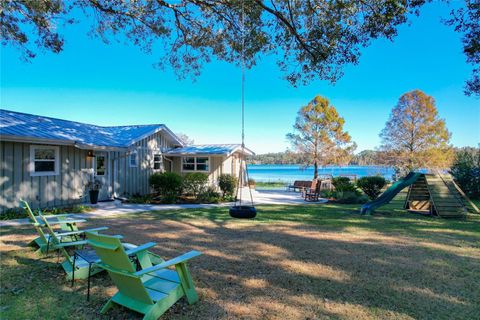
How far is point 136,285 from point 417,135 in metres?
26.6

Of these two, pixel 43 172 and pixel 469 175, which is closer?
pixel 43 172

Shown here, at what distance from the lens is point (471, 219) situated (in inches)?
374

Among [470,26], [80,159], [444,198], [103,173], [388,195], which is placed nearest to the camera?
[470,26]

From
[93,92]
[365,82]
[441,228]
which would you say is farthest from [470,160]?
[93,92]

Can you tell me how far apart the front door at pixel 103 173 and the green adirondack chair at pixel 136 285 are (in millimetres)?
10906

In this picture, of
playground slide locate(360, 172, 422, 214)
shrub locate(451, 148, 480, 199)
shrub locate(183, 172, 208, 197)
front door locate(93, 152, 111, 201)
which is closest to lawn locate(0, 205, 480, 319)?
playground slide locate(360, 172, 422, 214)

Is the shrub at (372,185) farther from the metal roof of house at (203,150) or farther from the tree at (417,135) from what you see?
the tree at (417,135)

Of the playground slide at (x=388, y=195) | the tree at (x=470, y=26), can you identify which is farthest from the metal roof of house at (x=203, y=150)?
the tree at (x=470, y=26)

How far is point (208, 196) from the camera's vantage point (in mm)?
14039

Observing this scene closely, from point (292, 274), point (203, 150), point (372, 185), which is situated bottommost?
point (292, 274)

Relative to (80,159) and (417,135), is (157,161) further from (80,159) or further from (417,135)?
(417,135)

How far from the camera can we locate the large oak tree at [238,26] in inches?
268

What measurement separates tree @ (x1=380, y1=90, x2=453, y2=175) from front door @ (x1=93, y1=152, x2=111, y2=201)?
896 inches

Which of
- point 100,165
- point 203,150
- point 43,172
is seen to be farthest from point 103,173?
point 203,150
